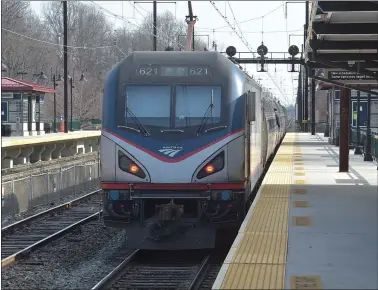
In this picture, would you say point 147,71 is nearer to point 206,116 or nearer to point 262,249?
point 206,116

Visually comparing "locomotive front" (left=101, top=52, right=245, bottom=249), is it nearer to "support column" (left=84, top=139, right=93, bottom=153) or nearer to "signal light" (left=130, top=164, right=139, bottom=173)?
"signal light" (left=130, top=164, right=139, bottom=173)

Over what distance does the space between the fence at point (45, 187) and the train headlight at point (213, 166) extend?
256 inches

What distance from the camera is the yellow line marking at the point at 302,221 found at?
1138 centimetres

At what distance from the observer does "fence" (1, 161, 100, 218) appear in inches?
645

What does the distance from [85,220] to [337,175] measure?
814 centimetres

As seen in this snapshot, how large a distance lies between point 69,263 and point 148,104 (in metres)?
2.78

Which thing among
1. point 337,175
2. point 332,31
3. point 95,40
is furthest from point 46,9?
point 332,31

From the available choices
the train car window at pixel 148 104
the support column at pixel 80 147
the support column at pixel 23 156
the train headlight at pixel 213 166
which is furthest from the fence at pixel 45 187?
the support column at pixel 80 147

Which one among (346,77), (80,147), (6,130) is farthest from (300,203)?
(80,147)

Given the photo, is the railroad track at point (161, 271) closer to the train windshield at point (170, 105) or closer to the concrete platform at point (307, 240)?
the concrete platform at point (307, 240)

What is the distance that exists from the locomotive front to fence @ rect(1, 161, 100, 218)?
575 cm

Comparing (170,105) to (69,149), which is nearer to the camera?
(170,105)

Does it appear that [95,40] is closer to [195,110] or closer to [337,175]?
[337,175]

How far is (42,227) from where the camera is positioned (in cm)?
1525
